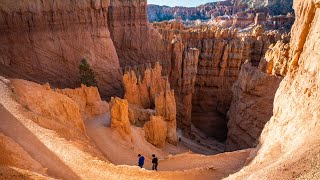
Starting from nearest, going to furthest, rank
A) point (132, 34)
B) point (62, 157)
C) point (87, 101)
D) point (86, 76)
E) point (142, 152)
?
1. point (62, 157)
2. point (142, 152)
3. point (87, 101)
4. point (86, 76)
5. point (132, 34)

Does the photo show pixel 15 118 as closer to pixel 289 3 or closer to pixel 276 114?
pixel 276 114

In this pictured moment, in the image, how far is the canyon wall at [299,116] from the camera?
880 cm

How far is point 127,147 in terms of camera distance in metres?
19.2

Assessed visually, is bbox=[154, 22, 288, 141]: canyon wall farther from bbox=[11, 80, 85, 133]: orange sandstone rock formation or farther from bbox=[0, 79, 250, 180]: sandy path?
bbox=[0, 79, 250, 180]: sandy path

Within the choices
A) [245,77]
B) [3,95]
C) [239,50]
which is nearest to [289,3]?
[239,50]

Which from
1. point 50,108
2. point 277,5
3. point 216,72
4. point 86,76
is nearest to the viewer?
point 50,108

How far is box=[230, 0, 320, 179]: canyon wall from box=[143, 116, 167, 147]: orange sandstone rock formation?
899 cm

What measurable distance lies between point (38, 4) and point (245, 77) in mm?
21595

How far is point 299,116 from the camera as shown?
12.6m

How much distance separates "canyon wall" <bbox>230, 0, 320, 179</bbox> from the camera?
8797mm

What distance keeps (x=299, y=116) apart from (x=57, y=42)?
2365 centimetres

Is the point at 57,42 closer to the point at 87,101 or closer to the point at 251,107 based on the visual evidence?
the point at 87,101

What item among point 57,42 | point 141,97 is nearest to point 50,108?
point 141,97

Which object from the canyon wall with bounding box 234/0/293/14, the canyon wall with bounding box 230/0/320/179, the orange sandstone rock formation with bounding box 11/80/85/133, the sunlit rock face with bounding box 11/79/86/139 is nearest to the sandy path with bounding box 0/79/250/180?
the sunlit rock face with bounding box 11/79/86/139
